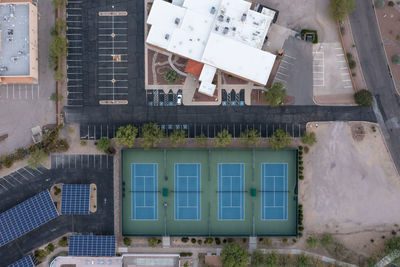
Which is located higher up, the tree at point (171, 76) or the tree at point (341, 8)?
the tree at point (341, 8)

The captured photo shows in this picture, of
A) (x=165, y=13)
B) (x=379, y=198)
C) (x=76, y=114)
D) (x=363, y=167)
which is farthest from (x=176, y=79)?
(x=379, y=198)

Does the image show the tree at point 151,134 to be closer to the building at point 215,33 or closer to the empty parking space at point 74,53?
the building at point 215,33

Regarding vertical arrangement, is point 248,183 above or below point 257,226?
above

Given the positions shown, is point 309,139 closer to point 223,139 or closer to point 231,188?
point 223,139

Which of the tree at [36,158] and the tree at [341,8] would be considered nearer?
the tree at [341,8]

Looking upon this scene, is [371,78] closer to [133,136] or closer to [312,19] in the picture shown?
[312,19]

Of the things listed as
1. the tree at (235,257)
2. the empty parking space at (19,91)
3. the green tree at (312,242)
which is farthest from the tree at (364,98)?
the empty parking space at (19,91)

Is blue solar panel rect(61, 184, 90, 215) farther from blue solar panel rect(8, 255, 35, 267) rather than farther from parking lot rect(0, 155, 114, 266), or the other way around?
blue solar panel rect(8, 255, 35, 267)
